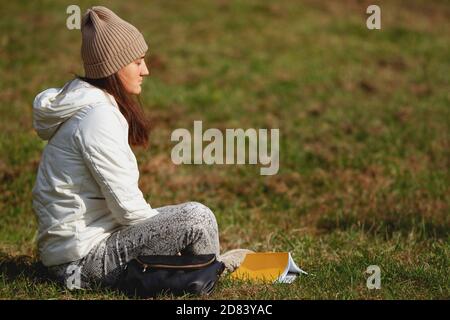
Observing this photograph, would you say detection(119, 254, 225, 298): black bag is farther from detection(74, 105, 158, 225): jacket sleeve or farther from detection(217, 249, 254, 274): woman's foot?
detection(217, 249, 254, 274): woman's foot

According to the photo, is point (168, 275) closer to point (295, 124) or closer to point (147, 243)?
point (147, 243)

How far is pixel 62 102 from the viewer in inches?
165

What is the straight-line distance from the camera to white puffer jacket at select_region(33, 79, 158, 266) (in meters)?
4.05

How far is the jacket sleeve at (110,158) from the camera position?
404 cm

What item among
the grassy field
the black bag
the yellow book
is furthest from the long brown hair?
the yellow book

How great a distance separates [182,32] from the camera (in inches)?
506

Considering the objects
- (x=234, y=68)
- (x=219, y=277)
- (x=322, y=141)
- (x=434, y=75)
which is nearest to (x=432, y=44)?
(x=434, y=75)

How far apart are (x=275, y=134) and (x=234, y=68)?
2578 mm

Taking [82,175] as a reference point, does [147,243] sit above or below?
below

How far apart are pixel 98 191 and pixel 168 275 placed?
608 mm

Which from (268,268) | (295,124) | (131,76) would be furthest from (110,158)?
(295,124)

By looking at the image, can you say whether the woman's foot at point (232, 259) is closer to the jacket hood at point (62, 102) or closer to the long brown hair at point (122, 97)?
the long brown hair at point (122, 97)

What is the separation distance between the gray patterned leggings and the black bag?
7 centimetres

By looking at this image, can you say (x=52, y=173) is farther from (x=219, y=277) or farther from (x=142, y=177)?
(x=142, y=177)
